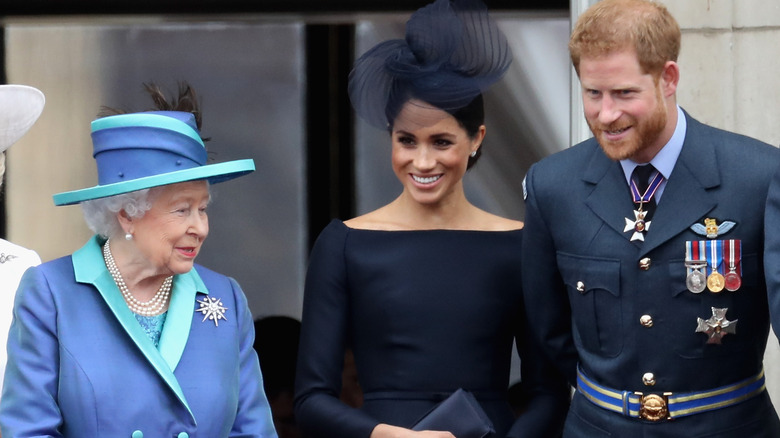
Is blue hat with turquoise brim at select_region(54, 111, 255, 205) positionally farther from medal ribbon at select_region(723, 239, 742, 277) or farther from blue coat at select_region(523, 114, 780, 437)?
medal ribbon at select_region(723, 239, 742, 277)

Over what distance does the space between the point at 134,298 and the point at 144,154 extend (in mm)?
350

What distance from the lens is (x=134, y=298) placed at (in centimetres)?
352

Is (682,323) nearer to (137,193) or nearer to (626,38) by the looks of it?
(626,38)

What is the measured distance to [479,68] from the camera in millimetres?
4203

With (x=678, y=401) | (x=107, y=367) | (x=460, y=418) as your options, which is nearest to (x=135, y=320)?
(x=107, y=367)

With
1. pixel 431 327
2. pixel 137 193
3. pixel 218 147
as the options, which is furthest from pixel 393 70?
pixel 218 147

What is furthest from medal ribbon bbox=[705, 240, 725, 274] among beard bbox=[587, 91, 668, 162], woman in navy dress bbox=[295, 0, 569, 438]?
woman in navy dress bbox=[295, 0, 569, 438]

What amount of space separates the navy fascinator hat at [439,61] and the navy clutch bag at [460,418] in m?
0.84

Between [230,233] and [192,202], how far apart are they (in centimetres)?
242

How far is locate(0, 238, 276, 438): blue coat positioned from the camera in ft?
11.0

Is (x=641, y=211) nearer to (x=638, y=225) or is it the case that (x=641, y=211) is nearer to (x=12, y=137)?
(x=638, y=225)

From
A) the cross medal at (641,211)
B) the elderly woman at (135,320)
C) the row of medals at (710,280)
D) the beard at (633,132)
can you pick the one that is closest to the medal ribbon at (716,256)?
the row of medals at (710,280)

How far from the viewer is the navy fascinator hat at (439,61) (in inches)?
163

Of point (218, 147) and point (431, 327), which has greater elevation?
point (218, 147)
